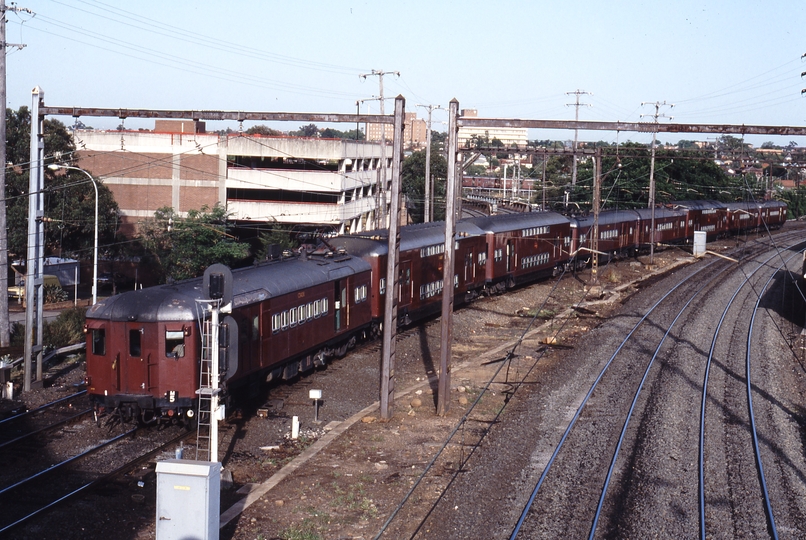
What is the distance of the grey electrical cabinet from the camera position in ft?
35.0

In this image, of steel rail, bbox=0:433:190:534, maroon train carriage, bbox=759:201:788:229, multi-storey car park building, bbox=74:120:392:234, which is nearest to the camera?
steel rail, bbox=0:433:190:534

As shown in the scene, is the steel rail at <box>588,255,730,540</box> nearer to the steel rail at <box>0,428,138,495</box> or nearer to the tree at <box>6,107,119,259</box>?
the steel rail at <box>0,428,138,495</box>

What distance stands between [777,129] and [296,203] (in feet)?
137

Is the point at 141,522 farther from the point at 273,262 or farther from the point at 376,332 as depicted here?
the point at 376,332

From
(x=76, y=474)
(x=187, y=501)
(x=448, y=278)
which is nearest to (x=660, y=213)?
(x=448, y=278)

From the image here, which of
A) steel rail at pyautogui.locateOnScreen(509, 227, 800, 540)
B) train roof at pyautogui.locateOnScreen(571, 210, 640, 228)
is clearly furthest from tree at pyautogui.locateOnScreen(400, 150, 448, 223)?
steel rail at pyautogui.locateOnScreen(509, 227, 800, 540)

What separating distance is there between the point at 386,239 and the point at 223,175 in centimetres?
3203

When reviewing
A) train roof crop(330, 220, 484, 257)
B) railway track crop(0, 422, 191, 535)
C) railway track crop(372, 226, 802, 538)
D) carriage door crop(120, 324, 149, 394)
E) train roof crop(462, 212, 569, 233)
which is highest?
train roof crop(462, 212, 569, 233)

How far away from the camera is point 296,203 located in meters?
55.7

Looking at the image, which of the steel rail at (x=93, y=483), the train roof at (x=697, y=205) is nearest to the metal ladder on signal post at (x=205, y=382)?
the steel rail at (x=93, y=483)

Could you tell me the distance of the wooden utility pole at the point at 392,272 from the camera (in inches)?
658

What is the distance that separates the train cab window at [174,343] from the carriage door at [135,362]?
32 centimetres

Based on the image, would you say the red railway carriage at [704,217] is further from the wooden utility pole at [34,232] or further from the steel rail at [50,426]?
the steel rail at [50,426]

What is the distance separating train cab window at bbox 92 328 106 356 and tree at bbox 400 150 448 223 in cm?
6174
